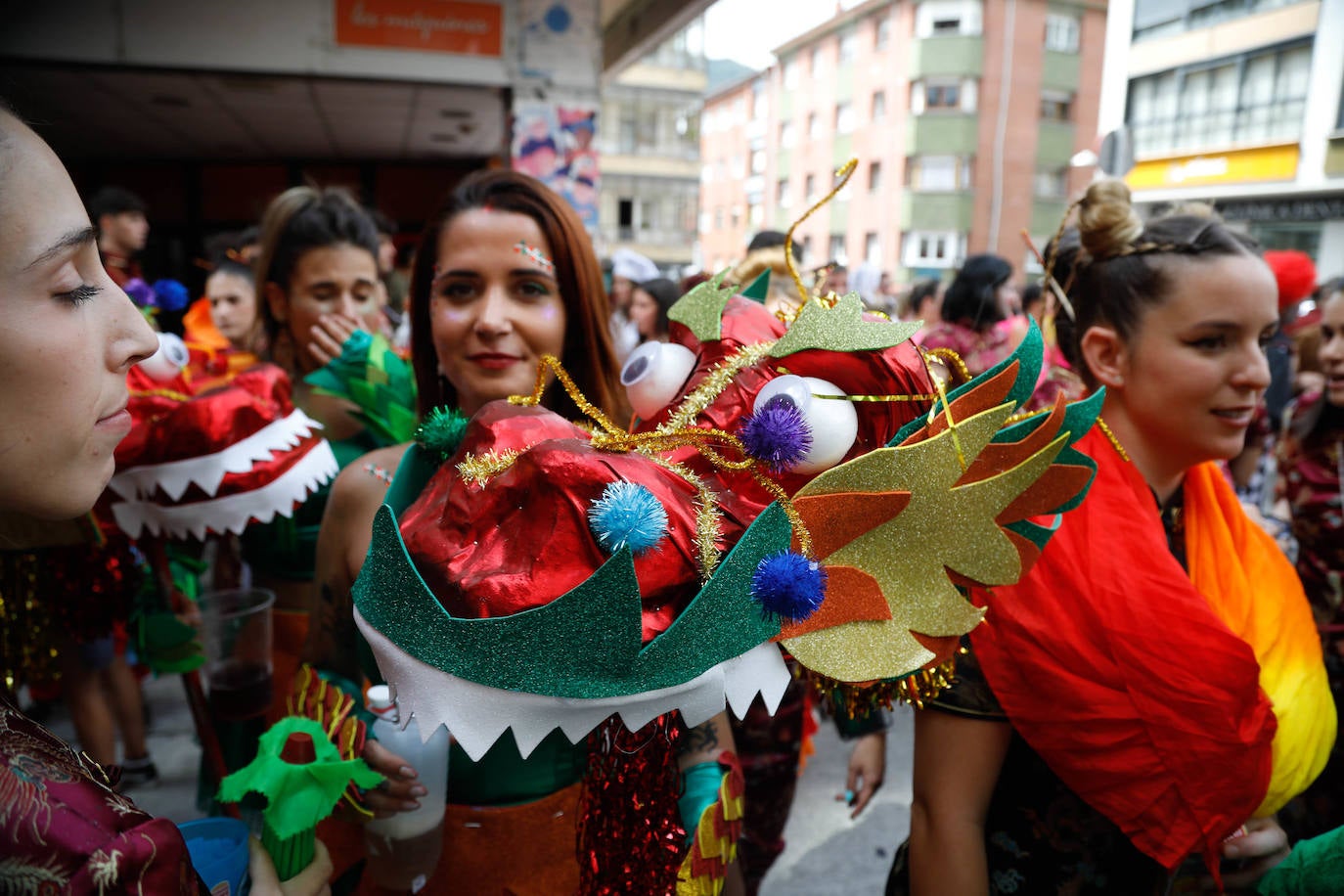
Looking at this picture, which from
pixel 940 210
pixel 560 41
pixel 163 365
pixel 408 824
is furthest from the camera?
pixel 940 210

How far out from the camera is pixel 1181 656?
4.05ft

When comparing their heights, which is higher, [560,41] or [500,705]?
[560,41]

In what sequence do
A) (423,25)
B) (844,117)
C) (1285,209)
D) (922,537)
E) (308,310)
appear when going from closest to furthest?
(922,537)
(308,310)
(423,25)
(1285,209)
(844,117)

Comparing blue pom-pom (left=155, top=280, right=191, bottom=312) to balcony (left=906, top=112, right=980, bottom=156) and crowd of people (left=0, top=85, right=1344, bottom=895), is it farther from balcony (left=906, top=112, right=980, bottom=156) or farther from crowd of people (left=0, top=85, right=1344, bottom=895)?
balcony (left=906, top=112, right=980, bottom=156)

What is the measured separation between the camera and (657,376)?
1026mm

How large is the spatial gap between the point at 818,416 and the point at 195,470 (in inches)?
62.2

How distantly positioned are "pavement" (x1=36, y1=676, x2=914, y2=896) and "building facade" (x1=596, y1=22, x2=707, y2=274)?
25707 mm

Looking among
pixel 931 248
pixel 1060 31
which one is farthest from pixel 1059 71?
pixel 931 248

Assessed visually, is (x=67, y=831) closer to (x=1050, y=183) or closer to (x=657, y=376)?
(x=657, y=376)

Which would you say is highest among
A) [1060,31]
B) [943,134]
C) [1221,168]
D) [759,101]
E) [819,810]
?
[759,101]

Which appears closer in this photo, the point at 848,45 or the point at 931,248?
the point at 931,248

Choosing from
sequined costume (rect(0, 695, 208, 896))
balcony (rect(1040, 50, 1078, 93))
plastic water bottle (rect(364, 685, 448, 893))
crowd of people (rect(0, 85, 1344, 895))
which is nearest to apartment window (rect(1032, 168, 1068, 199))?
balcony (rect(1040, 50, 1078, 93))

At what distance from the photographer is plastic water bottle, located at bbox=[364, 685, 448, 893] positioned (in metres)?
1.20

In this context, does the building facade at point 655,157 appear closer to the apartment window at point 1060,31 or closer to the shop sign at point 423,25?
the apartment window at point 1060,31
